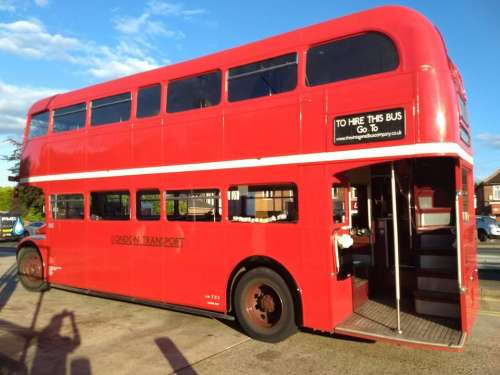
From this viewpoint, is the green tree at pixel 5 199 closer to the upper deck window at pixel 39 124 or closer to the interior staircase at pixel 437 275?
the upper deck window at pixel 39 124

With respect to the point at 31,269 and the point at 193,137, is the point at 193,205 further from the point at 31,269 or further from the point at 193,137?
the point at 31,269

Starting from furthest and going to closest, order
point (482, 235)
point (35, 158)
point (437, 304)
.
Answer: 1. point (482, 235)
2. point (35, 158)
3. point (437, 304)

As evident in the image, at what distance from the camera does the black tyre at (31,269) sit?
9.79 meters

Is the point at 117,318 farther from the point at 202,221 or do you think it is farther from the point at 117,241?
the point at 202,221

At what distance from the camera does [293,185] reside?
19.6 ft

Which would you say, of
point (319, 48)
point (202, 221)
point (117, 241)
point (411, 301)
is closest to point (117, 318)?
point (117, 241)

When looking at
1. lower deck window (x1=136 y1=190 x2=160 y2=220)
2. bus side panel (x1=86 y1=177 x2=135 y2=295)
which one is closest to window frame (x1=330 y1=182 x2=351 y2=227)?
lower deck window (x1=136 y1=190 x2=160 y2=220)

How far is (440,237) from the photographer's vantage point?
22.2 feet

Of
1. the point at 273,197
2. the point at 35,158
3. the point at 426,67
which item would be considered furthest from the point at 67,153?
the point at 426,67

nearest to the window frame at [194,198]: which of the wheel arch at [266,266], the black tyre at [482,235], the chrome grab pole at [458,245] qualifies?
the wheel arch at [266,266]

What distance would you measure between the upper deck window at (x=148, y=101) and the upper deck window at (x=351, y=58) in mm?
2836

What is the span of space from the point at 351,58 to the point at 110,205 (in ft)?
17.2

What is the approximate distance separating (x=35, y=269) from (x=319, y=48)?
7.88 metres

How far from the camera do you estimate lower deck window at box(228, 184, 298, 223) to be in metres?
6.08
